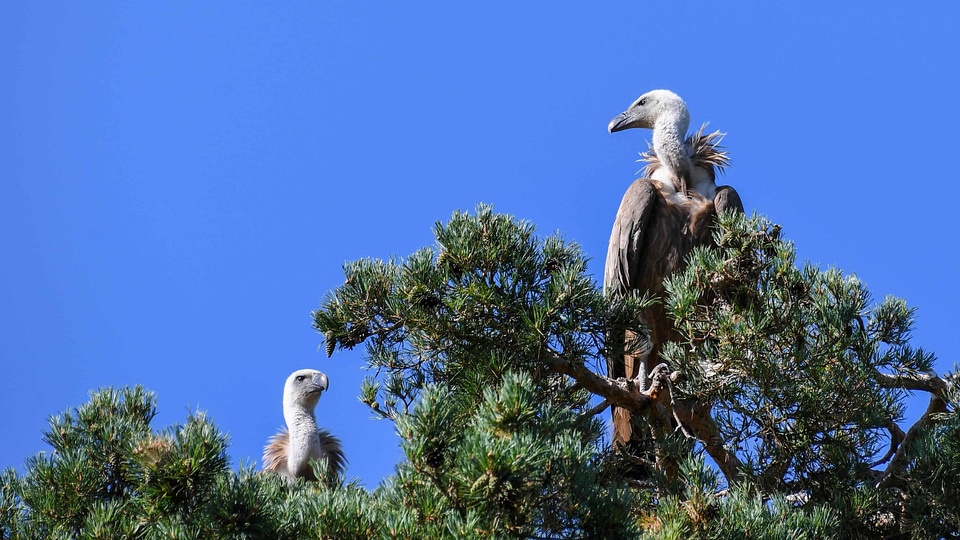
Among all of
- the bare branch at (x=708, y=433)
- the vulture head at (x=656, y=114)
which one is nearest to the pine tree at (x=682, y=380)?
the bare branch at (x=708, y=433)

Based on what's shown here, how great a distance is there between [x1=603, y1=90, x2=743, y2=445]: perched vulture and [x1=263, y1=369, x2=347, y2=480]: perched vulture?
2224mm

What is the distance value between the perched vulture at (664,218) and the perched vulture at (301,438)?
222 cm

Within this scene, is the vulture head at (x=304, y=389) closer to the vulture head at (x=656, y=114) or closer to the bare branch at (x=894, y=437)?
the vulture head at (x=656, y=114)

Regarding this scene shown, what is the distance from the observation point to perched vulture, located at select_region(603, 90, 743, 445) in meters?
7.50

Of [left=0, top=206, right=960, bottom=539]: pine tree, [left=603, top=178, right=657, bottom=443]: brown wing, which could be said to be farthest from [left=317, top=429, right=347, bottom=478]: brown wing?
[left=0, top=206, right=960, bottom=539]: pine tree

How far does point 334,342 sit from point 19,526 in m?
1.46

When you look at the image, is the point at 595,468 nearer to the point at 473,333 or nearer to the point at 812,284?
the point at 473,333

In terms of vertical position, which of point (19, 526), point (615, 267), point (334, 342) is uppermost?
point (615, 267)

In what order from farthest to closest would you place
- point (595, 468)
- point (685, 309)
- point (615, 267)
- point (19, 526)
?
point (615, 267) < point (685, 309) < point (19, 526) < point (595, 468)

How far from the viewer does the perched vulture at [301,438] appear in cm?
826

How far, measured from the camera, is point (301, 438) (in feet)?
27.6

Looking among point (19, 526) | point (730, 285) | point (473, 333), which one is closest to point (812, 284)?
point (730, 285)

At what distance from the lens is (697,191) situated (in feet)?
25.7

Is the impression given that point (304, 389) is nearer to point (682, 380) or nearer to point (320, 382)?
point (320, 382)
